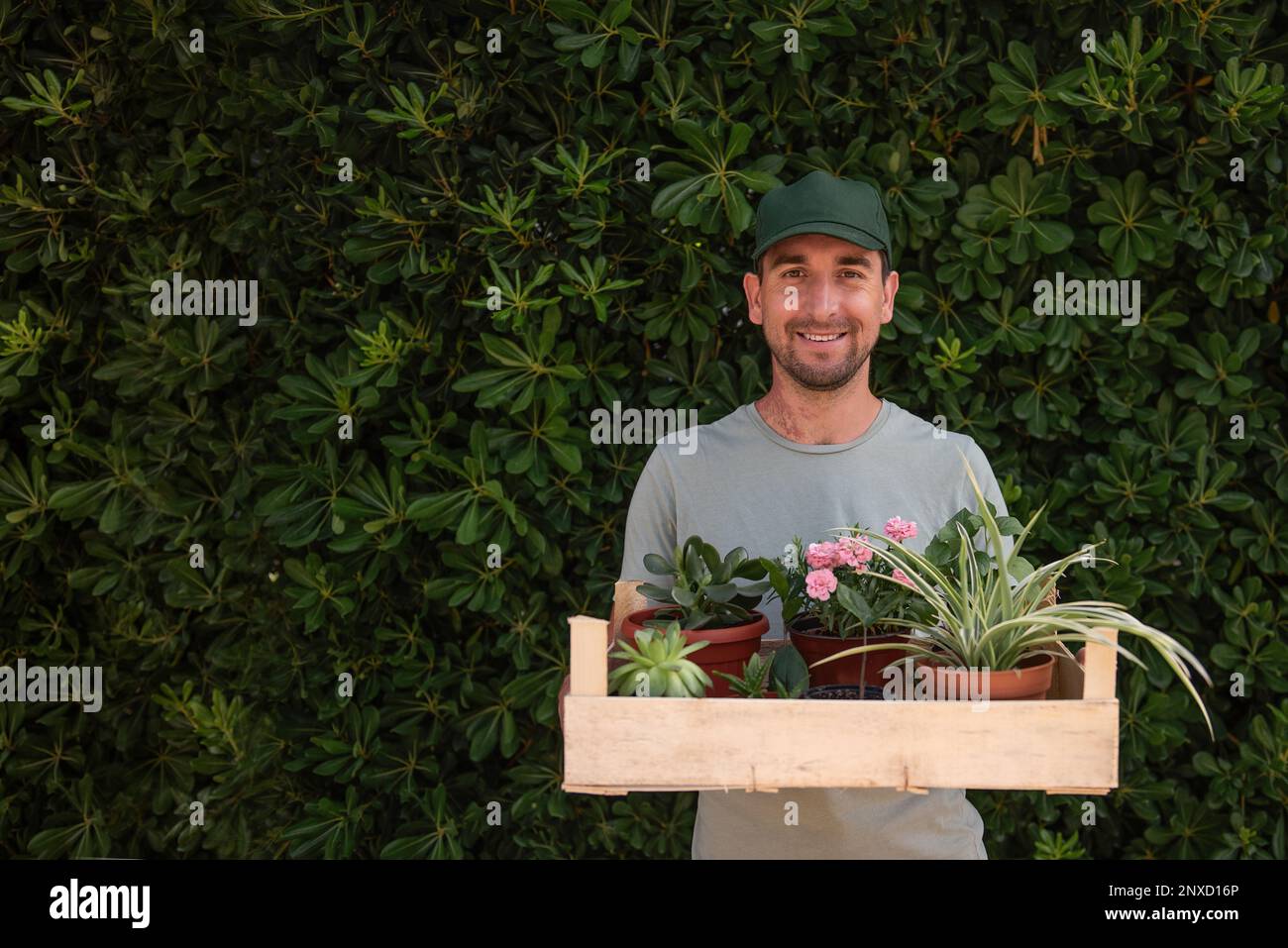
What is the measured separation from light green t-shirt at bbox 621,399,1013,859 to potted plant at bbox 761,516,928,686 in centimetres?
30

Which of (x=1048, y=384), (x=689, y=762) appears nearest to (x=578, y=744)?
(x=689, y=762)

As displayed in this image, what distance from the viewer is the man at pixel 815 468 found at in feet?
5.98

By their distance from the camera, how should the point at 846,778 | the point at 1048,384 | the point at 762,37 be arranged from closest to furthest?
the point at 846,778, the point at 762,37, the point at 1048,384

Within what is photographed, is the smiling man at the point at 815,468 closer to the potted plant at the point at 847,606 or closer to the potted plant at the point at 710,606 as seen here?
the potted plant at the point at 710,606

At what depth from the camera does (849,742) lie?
1.29m

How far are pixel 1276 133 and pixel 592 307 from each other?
1636 millimetres

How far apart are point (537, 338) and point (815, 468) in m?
0.81

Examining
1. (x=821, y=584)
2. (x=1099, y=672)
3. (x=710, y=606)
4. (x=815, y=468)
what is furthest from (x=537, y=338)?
(x=1099, y=672)

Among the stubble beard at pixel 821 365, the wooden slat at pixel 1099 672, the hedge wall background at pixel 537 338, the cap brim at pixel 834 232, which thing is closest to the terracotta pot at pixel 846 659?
the wooden slat at pixel 1099 672

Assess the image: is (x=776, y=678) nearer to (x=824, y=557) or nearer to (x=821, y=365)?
(x=824, y=557)

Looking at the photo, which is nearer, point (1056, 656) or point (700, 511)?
point (1056, 656)

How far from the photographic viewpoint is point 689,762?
130 cm

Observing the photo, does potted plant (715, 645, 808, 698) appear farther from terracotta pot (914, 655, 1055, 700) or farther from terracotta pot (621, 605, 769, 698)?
terracotta pot (914, 655, 1055, 700)

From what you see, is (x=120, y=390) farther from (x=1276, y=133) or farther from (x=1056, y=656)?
(x=1276, y=133)
